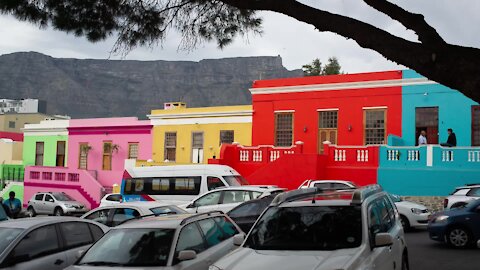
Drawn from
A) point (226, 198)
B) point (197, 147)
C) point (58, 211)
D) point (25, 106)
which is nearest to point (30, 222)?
point (226, 198)

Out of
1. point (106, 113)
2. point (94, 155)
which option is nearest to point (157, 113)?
point (94, 155)

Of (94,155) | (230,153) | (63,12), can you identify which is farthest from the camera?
(94,155)

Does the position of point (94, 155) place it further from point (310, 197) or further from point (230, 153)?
point (310, 197)

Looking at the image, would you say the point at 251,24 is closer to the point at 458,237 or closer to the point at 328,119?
the point at 458,237

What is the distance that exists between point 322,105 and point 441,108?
5809 mm

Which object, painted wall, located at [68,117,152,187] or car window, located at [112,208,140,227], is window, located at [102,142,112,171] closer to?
painted wall, located at [68,117,152,187]

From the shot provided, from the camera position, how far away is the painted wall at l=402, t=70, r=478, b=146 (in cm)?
2439

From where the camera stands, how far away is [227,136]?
31.2 meters

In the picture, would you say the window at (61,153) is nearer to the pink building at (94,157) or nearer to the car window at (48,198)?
the pink building at (94,157)

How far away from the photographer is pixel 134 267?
661 centimetres

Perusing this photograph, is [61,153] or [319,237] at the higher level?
[61,153]

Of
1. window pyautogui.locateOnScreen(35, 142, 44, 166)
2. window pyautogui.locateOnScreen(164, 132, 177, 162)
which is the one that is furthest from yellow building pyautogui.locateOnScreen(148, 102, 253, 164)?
window pyautogui.locateOnScreen(35, 142, 44, 166)

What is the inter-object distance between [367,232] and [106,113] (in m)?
127

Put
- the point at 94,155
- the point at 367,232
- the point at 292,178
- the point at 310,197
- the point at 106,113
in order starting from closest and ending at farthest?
the point at 367,232
the point at 310,197
the point at 292,178
the point at 94,155
the point at 106,113
